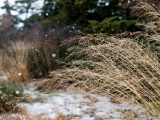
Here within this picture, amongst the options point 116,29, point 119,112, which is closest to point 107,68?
point 119,112

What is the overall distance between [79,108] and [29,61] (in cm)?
291

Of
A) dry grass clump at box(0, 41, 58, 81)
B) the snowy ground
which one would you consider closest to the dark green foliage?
dry grass clump at box(0, 41, 58, 81)

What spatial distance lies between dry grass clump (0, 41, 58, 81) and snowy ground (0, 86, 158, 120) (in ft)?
5.32

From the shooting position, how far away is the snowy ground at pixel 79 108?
411 cm

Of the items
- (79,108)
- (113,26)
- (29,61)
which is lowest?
(29,61)

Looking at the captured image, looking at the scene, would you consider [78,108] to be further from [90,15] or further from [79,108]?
[90,15]

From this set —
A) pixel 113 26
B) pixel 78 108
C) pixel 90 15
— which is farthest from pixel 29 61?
pixel 78 108

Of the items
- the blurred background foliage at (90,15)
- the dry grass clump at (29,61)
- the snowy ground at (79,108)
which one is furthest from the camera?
the dry grass clump at (29,61)

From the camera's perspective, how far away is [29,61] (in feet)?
23.9

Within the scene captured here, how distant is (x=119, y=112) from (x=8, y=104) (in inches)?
54.8

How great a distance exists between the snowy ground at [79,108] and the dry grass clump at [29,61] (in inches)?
63.9

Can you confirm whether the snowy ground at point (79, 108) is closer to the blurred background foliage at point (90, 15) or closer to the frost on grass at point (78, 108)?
the frost on grass at point (78, 108)

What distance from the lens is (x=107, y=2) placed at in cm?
769

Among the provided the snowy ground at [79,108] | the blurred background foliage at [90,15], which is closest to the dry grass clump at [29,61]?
the blurred background foliage at [90,15]
